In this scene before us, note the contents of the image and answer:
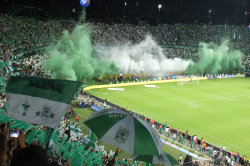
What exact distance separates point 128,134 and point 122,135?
0.11 m

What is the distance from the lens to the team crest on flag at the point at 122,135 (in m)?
4.74

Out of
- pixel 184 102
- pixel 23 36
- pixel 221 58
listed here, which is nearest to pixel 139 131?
pixel 184 102

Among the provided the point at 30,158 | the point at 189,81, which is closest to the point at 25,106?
the point at 30,158

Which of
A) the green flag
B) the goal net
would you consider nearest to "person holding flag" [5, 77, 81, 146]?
the green flag

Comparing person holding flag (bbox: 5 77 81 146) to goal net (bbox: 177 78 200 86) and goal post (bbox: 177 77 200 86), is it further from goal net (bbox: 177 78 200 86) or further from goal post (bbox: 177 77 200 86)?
goal net (bbox: 177 78 200 86)

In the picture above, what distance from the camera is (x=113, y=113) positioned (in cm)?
515

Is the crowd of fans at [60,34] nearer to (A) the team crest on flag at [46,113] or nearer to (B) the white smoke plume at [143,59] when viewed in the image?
(A) the team crest on flag at [46,113]

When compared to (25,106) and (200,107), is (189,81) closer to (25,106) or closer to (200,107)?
(200,107)

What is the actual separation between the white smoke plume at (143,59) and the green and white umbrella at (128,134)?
4178 centimetres

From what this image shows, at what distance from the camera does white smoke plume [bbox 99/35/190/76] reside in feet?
160

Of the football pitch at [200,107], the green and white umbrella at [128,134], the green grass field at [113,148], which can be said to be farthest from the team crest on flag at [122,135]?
the football pitch at [200,107]

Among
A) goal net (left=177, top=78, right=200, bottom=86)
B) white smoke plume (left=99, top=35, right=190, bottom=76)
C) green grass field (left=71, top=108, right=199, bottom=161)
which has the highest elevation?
white smoke plume (left=99, top=35, right=190, bottom=76)

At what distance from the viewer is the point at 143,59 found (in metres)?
54.0

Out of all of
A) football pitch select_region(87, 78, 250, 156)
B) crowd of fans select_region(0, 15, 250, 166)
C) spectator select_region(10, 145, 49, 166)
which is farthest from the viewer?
football pitch select_region(87, 78, 250, 156)
